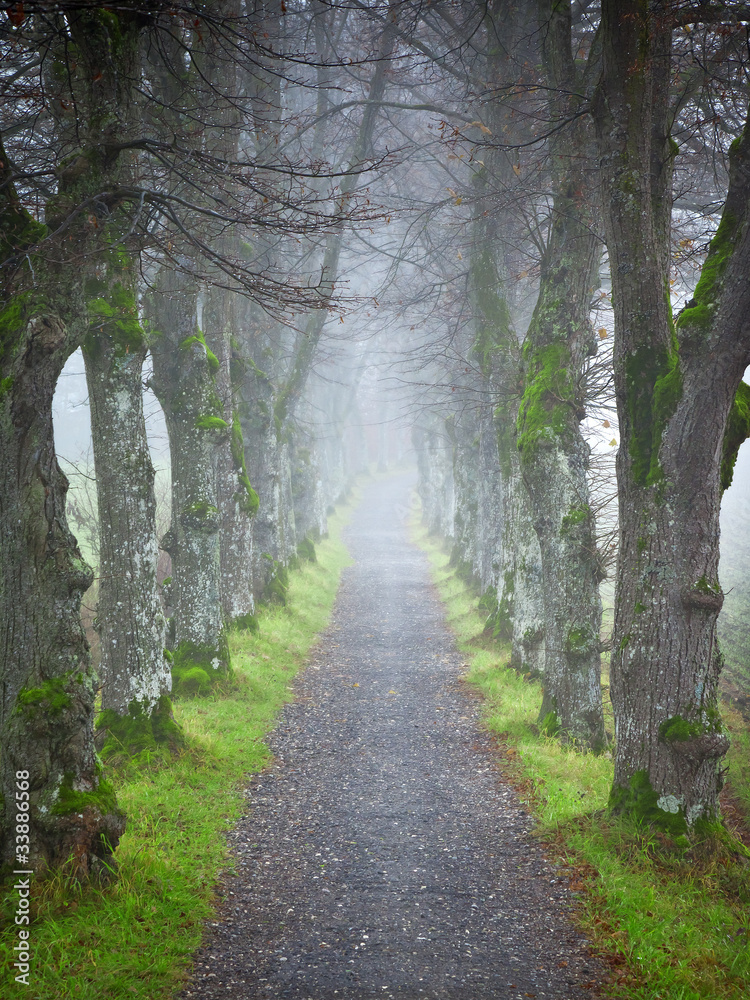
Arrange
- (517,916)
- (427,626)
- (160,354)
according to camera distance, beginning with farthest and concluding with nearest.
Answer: (427,626), (160,354), (517,916)

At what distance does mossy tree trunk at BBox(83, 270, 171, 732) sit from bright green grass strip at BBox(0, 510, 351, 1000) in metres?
0.86

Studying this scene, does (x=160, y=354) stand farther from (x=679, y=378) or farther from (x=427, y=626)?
(x=427, y=626)

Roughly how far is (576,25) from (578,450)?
7.30 m

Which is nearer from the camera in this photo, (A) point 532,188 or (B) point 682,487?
(B) point 682,487

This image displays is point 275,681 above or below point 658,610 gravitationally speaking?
below

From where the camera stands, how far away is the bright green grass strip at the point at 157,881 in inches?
147

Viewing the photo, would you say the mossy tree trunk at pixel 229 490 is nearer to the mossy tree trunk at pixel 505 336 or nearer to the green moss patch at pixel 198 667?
the green moss patch at pixel 198 667

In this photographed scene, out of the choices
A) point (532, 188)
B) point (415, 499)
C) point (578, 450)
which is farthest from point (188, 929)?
point (415, 499)

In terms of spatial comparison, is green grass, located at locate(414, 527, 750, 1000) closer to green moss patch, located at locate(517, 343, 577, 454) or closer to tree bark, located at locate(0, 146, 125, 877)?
tree bark, located at locate(0, 146, 125, 877)

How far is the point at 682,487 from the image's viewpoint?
525cm

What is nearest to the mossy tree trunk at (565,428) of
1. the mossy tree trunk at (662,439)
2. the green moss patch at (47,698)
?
the mossy tree trunk at (662,439)

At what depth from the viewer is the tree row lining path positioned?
3975 millimetres

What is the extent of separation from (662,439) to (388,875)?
409cm

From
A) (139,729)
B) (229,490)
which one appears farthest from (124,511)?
(229,490)
